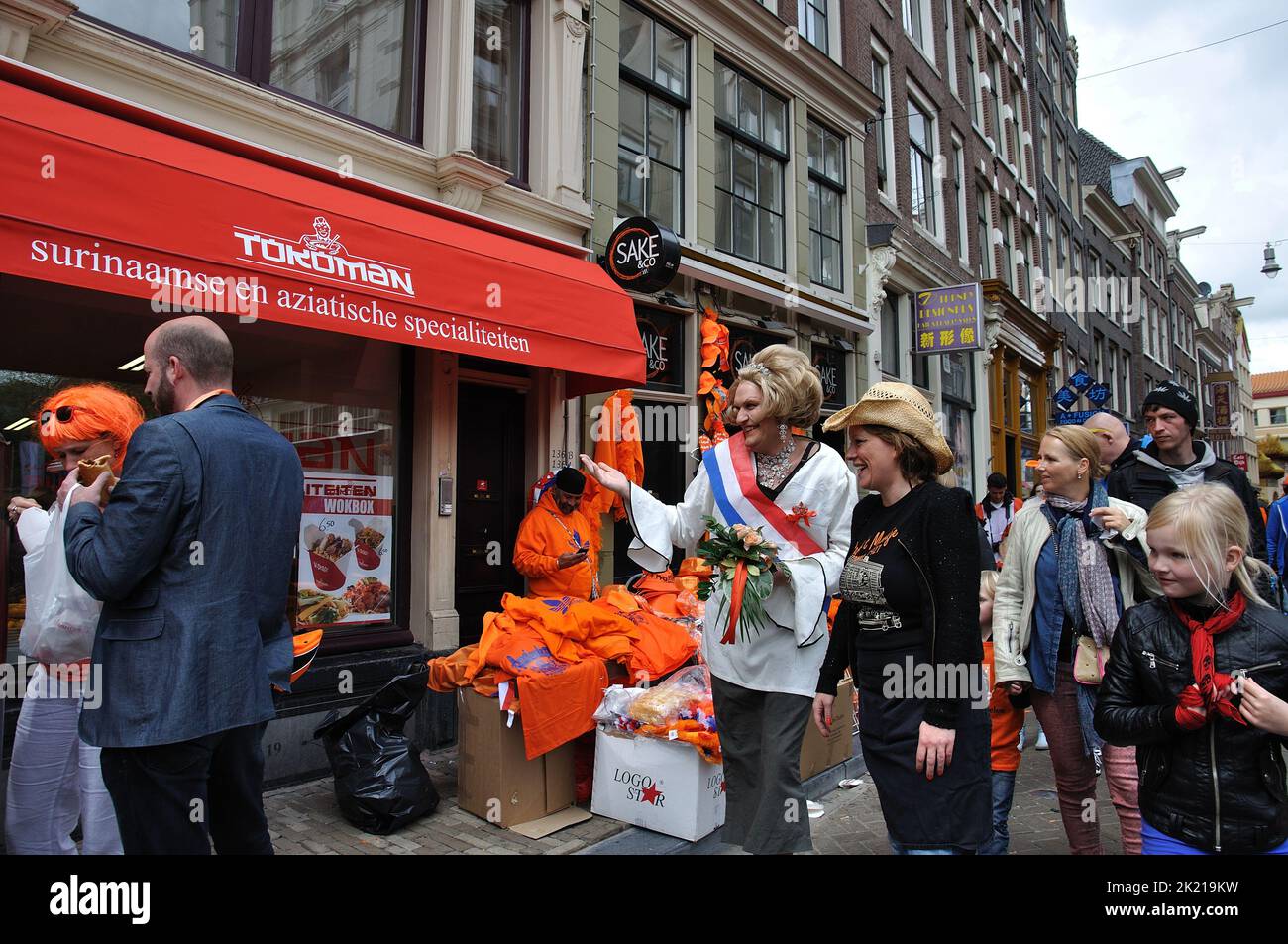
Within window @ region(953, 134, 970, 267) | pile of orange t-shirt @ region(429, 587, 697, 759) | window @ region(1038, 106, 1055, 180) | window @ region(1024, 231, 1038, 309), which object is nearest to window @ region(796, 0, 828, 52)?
window @ region(953, 134, 970, 267)

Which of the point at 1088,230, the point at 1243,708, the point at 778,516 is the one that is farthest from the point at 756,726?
the point at 1088,230

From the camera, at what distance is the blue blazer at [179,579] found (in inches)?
84.9

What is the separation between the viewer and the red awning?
3656mm

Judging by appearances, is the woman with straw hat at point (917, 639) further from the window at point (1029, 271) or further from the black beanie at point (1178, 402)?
the window at point (1029, 271)

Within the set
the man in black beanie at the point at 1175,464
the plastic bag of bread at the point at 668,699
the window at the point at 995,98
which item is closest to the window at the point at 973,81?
the window at the point at 995,98

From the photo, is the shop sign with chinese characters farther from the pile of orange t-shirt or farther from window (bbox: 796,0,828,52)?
the pile of orange t-shirt

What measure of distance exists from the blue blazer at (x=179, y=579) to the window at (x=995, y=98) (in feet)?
70.2

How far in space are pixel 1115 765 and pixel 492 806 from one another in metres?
3.01

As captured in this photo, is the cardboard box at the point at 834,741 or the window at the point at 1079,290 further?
the window at the point at 1079,290

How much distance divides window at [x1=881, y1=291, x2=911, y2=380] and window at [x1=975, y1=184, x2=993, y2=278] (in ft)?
18.0

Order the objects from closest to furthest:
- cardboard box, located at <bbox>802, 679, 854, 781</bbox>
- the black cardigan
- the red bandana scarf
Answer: the red bandana scarf → the black cardigan → cardboard box, located at <bbox>802, 679, 854, 781</bbox>

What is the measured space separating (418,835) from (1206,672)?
3.66 metres

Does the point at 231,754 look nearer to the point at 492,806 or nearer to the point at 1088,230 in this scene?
the point at 492,806

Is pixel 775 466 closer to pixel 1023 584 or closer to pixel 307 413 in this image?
pixel 1023 584
